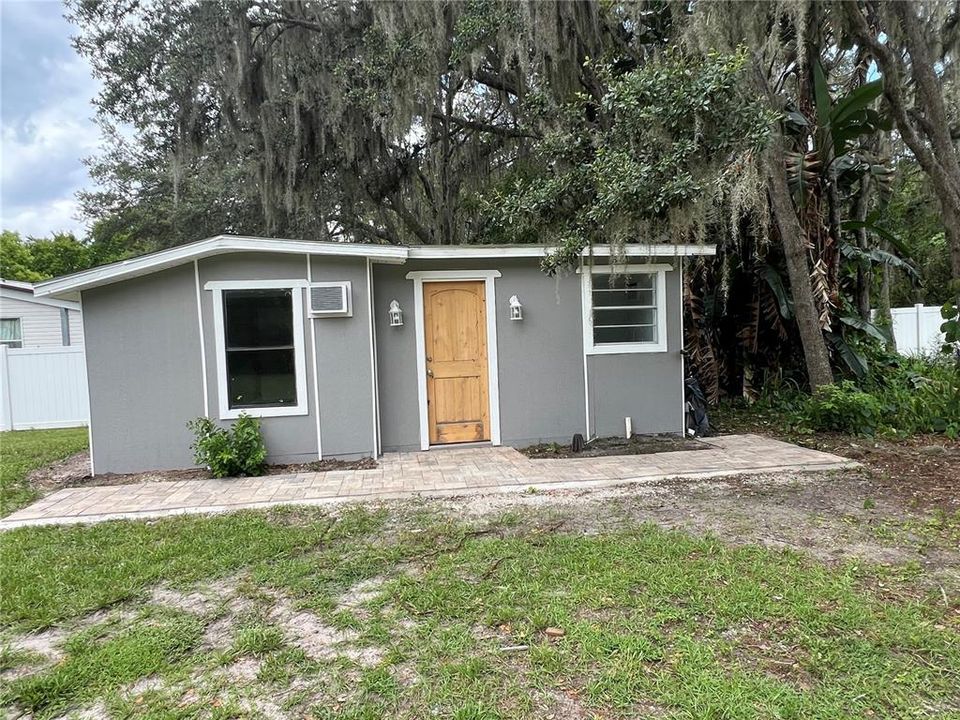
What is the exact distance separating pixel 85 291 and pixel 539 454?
5.15 meters

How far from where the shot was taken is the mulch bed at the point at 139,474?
18.5 feet

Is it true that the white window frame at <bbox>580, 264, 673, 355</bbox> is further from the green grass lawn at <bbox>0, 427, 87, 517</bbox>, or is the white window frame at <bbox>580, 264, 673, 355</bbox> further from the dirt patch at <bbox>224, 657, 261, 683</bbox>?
the green grass lawn at <bbox>0, 427, 87, 517</bbox>

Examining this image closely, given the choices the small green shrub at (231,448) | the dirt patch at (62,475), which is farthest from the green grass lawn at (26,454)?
the small green shrub at (231,448)

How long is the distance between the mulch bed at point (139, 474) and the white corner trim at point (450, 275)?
2.20m

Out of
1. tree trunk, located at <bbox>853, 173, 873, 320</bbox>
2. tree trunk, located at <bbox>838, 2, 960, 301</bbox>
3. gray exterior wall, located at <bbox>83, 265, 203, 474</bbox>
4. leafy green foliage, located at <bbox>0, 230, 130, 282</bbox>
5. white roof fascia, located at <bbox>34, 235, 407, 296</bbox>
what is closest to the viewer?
white roof fascia, located at <bbox>34, 235, 407, 296</bbox>

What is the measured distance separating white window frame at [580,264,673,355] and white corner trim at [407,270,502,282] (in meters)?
1.15

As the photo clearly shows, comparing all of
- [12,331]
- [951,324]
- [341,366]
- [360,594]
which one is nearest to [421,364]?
[341,366]

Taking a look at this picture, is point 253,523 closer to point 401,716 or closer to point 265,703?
point 265,703

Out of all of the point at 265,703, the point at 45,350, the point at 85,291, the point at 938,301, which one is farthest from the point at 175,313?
the point at 938,301

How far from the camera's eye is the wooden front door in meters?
6.77

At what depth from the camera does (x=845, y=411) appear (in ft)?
22.2

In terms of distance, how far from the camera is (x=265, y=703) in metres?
2.17

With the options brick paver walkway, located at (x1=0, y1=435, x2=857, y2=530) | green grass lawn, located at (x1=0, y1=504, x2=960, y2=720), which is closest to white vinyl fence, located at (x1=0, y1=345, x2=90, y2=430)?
brick paver walkway, located at (x1=0, y1=435, x2=857, y2=530)

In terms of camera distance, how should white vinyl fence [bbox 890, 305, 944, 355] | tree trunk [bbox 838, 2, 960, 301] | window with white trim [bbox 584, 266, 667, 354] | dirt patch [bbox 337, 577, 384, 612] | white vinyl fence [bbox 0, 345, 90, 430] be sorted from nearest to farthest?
dirt patch [bbox 337, 577, 384, 612] → tree trunk [bbox 838, 2, 960, 301] → window with white trim [bbox 584, 266, 667, 354] → white vinyl fence [bbox 0, 345, 90, 430] → white vinyl fence [bbox 890, 305, 944, 355]
